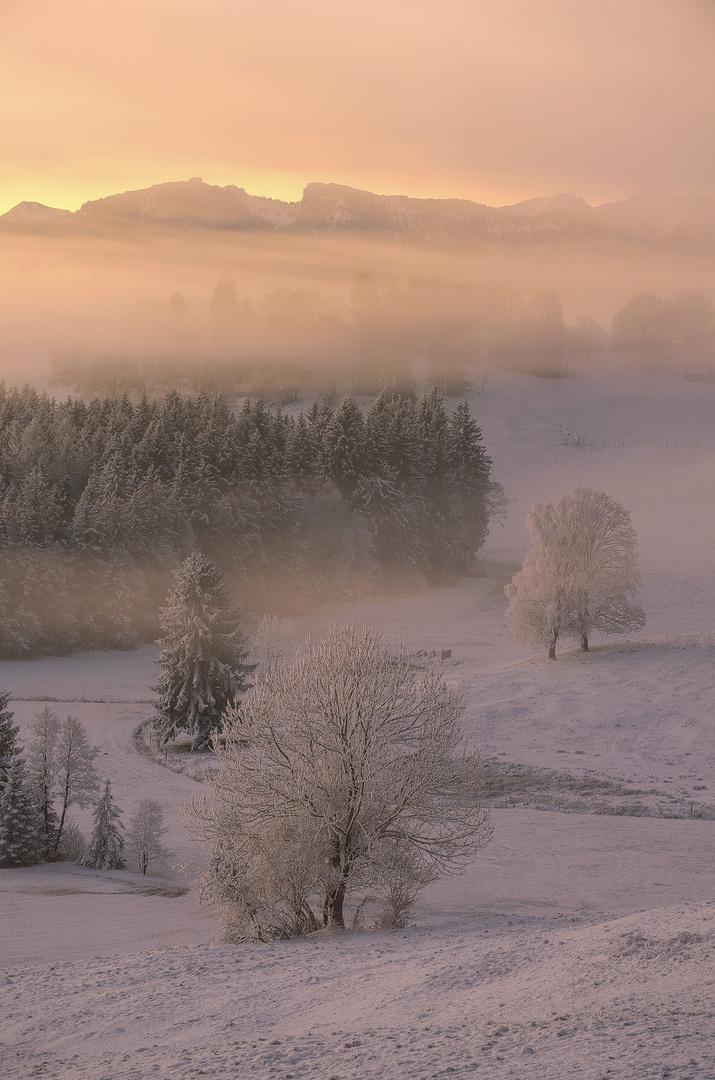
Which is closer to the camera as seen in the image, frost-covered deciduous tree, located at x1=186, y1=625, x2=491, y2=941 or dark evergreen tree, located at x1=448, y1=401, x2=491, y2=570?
frost-covered deciduous tree, located at x1=186, y1=625, x2=491, y2=941

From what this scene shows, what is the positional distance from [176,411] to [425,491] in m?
26.7

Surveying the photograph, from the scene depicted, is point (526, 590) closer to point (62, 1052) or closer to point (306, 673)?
point (306, 673)

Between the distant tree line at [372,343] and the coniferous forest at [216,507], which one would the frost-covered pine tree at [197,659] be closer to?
the coniferous forest at [216,507]

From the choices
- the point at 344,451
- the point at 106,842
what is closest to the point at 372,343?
the point at 344,451

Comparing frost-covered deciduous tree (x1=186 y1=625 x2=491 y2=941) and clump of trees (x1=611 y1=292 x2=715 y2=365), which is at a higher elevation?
clump of trees (x1=611 y1=292 x2=715 y2=365)

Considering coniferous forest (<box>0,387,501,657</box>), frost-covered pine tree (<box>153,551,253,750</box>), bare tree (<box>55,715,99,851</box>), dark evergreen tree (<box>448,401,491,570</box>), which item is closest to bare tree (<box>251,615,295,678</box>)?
frost-covered pine tree (<box>153,551,253,750</box>)

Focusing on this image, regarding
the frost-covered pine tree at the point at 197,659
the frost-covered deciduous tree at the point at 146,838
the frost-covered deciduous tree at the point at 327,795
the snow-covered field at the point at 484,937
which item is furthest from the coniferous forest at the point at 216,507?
the frost-covered deciduous tree at the point at 327,795

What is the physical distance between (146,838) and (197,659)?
Answer: 17.4 m

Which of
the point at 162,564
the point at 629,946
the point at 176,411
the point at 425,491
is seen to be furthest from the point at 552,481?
the point at 629,946

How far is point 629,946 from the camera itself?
1455cm

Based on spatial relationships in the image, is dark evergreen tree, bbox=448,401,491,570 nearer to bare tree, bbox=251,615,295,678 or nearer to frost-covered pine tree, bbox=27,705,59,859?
Answer: bare tree, bbox=251,615,295,678

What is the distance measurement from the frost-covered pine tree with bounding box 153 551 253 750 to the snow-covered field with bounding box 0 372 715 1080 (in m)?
3.47

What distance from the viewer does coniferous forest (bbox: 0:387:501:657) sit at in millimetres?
68812

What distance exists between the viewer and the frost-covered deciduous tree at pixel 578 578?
173 ft
